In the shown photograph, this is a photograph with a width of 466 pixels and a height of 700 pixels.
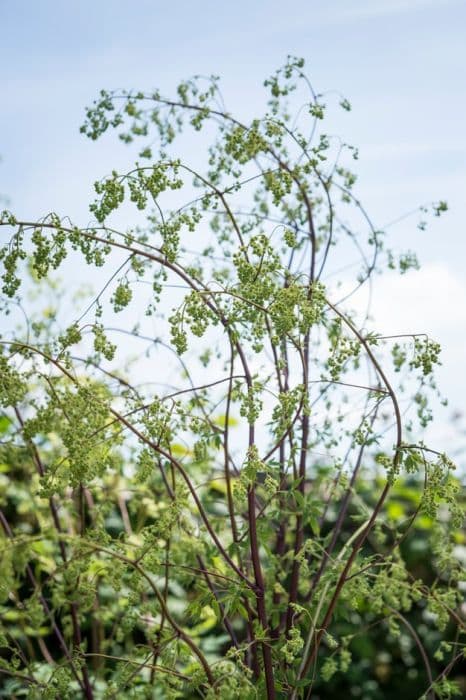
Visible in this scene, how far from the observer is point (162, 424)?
2438mm

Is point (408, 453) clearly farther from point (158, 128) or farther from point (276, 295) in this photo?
point (158, 128)

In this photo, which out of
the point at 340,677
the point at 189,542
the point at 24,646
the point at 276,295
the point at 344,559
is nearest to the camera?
the point at 276,295

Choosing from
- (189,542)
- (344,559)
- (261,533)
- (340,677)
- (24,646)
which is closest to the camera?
(261,533)

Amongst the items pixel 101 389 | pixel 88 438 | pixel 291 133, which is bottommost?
pixel 88 438

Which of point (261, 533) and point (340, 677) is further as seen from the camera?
point (340, 677)

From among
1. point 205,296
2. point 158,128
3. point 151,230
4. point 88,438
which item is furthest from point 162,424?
point 158,128

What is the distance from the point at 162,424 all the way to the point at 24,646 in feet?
10.5

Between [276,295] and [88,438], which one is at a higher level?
[276,295]

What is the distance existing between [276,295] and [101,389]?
1019mm

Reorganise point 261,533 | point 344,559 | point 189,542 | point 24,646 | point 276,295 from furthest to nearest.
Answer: point 24,646 < point 189,542 < point 344,559 < point 261,533 < point 276,295

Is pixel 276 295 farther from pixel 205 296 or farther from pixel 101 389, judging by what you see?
pixel 101 389

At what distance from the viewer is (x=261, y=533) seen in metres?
2.66

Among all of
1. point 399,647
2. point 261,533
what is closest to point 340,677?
point 399,647

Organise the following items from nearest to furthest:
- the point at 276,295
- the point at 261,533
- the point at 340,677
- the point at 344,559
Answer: the point at 276,295, the point at 261,533, the point at 344,559, the point at 340,677
